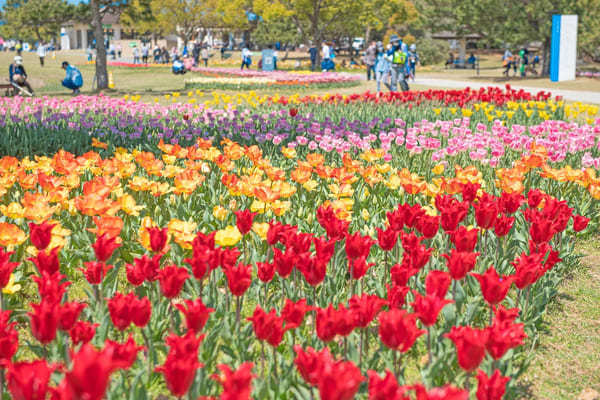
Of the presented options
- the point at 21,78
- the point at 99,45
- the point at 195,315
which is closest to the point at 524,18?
the point at 99,45

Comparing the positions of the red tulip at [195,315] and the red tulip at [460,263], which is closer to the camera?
the red tulip at [195,315]

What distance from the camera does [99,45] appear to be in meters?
22.1

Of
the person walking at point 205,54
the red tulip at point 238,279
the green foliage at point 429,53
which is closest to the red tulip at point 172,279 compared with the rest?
the red tulip at point 238,279

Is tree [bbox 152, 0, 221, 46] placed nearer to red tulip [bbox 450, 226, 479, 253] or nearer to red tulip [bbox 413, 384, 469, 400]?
red tulip [bbox 450, 226, 479, 253]

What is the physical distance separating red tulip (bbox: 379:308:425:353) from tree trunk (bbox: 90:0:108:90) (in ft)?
71.5

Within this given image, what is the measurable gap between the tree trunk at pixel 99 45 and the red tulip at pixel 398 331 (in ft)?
71.5

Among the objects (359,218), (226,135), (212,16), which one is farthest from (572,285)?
(212,16)

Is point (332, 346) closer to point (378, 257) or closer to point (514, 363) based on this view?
point (514, 363)

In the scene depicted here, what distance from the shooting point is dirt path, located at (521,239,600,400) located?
280 cm

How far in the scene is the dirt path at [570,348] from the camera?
9.20 feet

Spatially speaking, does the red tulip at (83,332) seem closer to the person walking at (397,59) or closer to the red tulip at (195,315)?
A: the red tulip at (195,315)

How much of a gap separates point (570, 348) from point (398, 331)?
5.41 feet

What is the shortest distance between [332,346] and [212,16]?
58.9m

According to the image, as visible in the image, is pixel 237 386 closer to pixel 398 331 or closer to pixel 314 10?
pixel 398 331
